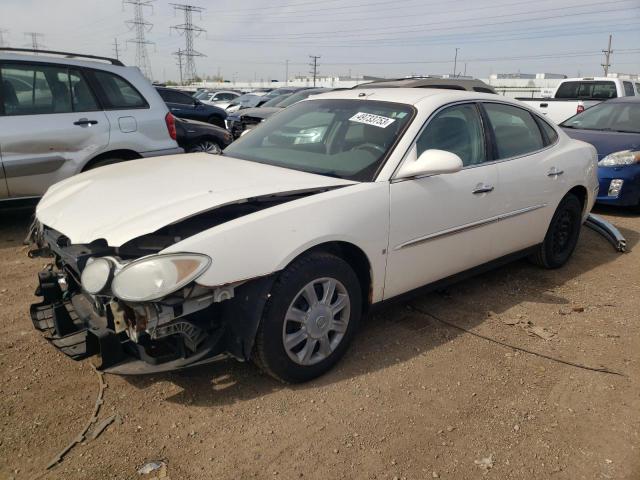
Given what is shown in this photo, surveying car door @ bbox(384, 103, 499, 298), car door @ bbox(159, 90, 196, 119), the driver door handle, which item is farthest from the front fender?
car door @ bbox(159, 90, 196, 119)

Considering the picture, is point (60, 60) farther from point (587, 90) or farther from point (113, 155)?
point (587, 90)

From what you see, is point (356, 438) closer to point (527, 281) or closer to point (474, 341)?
point (474, 341)

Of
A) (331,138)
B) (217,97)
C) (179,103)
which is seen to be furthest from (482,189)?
(217,97)

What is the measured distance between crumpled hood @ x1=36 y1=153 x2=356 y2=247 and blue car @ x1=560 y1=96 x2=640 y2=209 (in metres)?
5.37

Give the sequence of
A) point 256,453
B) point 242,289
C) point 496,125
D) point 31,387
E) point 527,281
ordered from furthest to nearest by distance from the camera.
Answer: point 527,281 → point 496,125 → point 31,387 → point 242,289 → point 256,453

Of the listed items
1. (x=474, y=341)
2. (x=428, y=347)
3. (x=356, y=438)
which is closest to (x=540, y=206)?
(x=474, y=341)

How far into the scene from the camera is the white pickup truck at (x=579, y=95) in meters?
12.2

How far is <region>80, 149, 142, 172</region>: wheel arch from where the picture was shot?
18.2 ft

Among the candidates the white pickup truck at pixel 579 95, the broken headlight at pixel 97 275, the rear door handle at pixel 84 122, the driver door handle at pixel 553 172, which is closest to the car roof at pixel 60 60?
the rear door handle at pixel 84 122

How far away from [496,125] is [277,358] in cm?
253

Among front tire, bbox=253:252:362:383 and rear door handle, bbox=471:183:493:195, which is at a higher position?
rear door handle, bbox=471:183:493:195

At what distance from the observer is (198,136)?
8.20 metres

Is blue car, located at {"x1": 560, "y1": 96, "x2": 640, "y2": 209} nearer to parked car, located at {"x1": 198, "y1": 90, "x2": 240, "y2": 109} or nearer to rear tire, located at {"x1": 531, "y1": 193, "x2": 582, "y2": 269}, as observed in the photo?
rear tire, located at {"x1": 531, "y1": 193, "x2": 582, "y2": 269}

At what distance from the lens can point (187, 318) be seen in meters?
2.57
